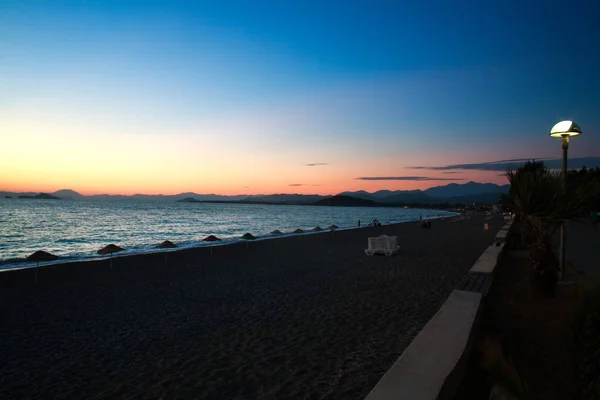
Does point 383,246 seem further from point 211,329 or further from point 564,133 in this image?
point 211,329

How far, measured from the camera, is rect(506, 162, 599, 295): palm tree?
244 inches

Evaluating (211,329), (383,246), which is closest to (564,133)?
(211,329)

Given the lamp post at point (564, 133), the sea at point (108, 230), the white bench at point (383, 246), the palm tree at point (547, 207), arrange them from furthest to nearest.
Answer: the sea at point (108, 230)
the white bench at point (383, 246)
the lamp post at point (564, 133)
the palm tree at point (547, 207)

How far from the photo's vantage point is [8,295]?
8336 mm

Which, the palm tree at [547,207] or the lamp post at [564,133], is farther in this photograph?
the lamp post at [564,133]

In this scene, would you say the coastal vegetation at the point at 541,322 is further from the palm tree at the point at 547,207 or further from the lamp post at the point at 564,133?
the lamp post at the point at 564,133

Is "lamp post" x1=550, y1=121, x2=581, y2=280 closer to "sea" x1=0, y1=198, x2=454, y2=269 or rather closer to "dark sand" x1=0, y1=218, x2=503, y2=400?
"dark sand" x1=0, y1=218, x2=503, y2=400

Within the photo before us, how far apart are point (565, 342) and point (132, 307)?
7.09 metres

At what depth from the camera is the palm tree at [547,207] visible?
6.19 metres

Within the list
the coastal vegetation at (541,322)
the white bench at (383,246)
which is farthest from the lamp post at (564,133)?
the white bench at (383,246)

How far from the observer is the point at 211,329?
19.0 ft

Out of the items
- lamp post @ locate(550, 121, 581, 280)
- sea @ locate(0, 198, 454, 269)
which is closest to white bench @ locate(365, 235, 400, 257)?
lamp post @ locate(550, 121, 581, 280)

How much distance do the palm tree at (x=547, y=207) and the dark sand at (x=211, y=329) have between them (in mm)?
1848

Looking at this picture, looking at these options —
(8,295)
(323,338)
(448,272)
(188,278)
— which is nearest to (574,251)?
(448,272)
